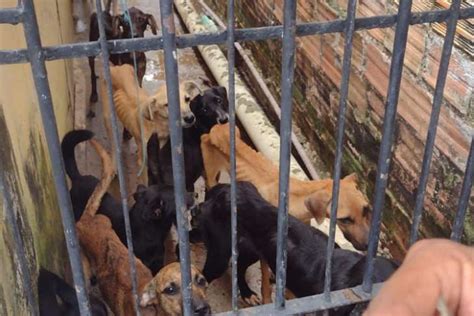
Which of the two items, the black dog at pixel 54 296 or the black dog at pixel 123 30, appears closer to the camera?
the black dog at pixel 54 296

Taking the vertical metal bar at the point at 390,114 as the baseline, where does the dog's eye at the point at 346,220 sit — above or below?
below

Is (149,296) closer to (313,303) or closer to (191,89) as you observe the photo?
(313,303)

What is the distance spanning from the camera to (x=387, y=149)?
2041 millimetres

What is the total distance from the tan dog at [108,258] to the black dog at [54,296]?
1.47ft

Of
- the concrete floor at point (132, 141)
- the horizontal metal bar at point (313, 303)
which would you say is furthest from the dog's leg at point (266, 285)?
the horizontal metal bar at point (313, 303)

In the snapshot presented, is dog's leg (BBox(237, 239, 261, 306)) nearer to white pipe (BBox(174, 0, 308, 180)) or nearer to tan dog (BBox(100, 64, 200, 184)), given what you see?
white pipe (BBox(174, 0, 308, 180))

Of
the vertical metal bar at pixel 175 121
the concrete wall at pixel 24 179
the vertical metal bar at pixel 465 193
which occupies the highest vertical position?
the vertical metal bar at pixel 175 121

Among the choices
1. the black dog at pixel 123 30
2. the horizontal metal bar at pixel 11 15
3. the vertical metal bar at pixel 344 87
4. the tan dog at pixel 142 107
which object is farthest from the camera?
the black dog at pixel 123 30

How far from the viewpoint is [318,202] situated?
4.13 meters

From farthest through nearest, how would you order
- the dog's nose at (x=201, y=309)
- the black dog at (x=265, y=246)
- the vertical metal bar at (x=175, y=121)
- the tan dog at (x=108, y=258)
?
the tan dog at (x=108, y=258), the black dog at (x=265, y=246), the dog's nose at (x=201, y=309), the vertical metal bar at (x=175, y=121)

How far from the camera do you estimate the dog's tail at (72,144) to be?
A: 414 cm

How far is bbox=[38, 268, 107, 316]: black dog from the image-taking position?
310cm

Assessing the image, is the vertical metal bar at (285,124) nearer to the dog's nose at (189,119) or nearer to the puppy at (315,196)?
the puppy at (315,196)

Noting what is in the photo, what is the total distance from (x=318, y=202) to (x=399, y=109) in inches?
33.1
